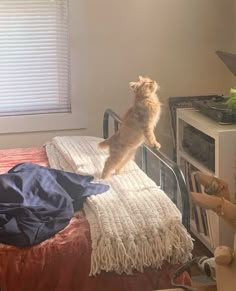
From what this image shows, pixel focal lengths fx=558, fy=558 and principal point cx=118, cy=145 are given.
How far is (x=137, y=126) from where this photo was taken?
237cm

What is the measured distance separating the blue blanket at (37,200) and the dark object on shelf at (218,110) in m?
0.87

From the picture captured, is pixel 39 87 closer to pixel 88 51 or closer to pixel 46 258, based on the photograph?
pixel 88 51

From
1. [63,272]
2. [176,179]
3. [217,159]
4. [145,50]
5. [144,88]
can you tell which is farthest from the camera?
[145,50]

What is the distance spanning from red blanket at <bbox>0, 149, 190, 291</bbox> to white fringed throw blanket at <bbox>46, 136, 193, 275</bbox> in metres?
0.03

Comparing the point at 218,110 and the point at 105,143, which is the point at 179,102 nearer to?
the point at 218,110

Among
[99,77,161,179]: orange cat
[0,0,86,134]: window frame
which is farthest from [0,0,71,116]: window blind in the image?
[99,77,161,179]: orange cat

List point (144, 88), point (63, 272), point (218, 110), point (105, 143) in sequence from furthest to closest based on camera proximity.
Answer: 1. point (218, 110)
2. point (105, 143)
3. point (144, 88)
4. point (63, 272)

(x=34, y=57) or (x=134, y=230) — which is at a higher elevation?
(x=34, y=57)

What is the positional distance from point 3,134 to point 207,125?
48.0 inches

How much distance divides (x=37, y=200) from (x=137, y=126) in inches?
21.0

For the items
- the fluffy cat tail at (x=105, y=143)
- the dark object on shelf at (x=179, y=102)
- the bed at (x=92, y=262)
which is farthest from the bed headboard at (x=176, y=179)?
the dark object on shelf at (x=179, y=102)

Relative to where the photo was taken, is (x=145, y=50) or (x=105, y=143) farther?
(x=145, y=50)

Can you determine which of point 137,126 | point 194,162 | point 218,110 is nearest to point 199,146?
point 194,162

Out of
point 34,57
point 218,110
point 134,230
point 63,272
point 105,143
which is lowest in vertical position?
point 63,272
